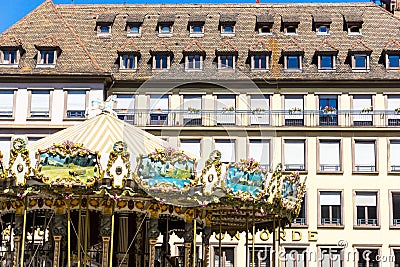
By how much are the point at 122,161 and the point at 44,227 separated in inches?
218

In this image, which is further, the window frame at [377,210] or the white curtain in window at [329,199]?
the white curtain in window at [329,199]

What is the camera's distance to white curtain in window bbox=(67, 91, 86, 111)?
45969 millimetres

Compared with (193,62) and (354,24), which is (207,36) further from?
(354,24)

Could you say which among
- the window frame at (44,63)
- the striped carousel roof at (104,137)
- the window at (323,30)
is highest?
the window at (323,30)

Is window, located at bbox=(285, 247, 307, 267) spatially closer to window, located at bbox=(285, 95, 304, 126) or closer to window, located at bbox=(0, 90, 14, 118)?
window, located at bbox=(285, 95, 304, 126)

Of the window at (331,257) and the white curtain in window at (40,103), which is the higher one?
the white curtain in window at (40,103)

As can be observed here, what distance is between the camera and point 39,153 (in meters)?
20.7

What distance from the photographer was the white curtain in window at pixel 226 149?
152 ft

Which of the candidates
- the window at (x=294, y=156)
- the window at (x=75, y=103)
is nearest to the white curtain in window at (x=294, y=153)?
the window at (x=294, y=156)

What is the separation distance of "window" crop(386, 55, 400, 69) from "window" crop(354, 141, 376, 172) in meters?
4.55

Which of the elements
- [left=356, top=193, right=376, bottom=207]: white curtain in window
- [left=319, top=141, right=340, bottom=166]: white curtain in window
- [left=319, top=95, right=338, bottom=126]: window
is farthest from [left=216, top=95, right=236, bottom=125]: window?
[left=356, top=193, right=376, bottom=207]: white curtain in window

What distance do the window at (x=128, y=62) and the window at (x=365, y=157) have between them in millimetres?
12668

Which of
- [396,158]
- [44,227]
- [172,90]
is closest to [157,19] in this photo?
[172,90]

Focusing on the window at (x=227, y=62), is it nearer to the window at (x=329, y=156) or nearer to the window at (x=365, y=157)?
the window at (x=329, y=156)
